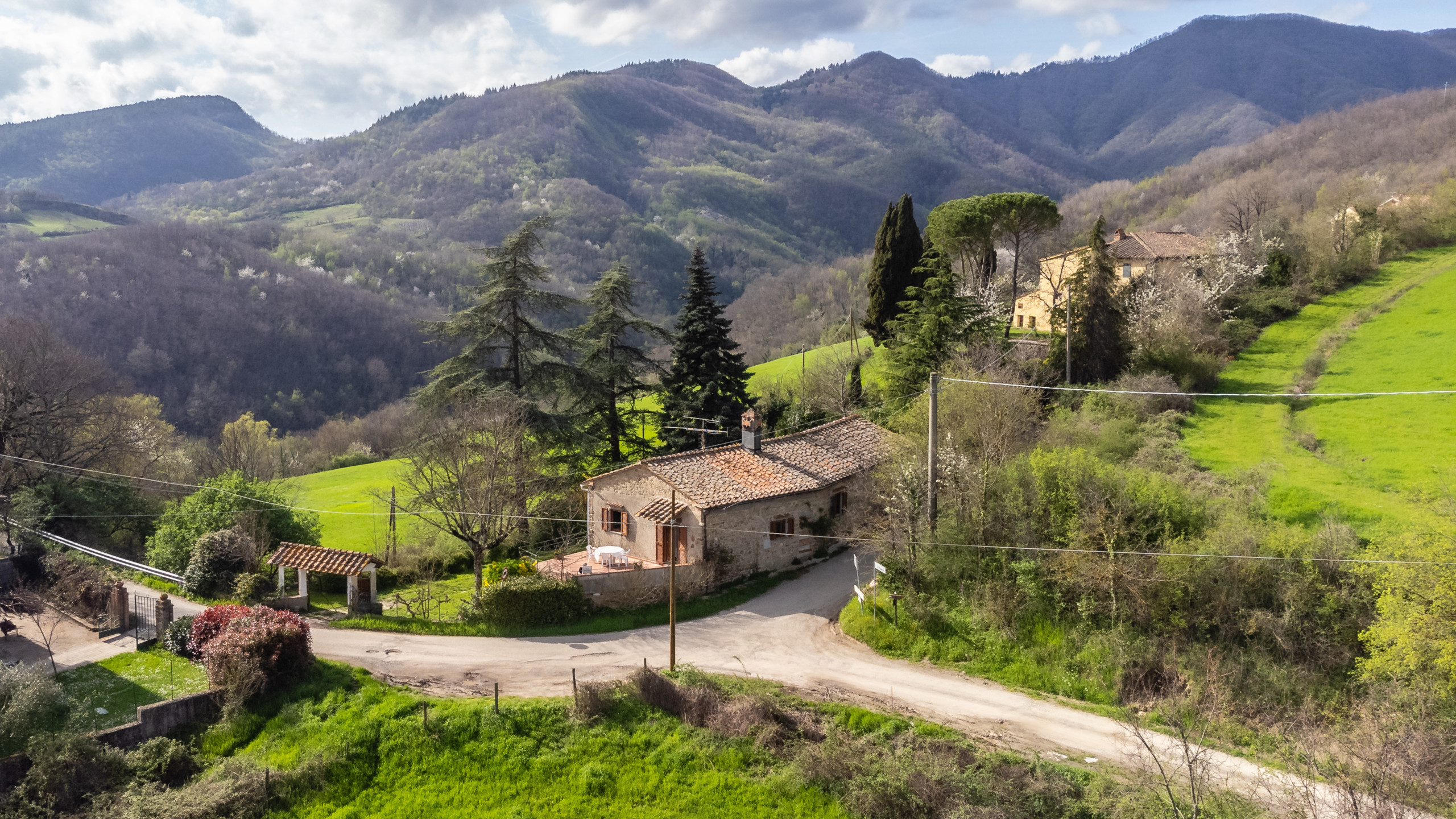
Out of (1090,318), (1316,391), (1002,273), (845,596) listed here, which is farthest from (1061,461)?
(1002,273)

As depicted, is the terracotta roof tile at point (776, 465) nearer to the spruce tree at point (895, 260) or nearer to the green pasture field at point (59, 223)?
the spruce tree at point (895, 260)

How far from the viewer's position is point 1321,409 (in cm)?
3052

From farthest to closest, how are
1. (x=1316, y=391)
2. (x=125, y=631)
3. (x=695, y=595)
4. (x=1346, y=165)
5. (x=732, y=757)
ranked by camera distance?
(x=1346, y=165), (x=1316, y=391), (x=695, y=595), (x=125, y=631), (x=732, y=757)

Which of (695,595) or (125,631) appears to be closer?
(125,631)

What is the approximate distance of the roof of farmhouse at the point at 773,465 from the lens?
93.8ft

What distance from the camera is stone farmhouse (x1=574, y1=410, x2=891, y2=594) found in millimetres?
28031

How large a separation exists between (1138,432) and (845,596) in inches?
495

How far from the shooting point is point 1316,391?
1261 inches

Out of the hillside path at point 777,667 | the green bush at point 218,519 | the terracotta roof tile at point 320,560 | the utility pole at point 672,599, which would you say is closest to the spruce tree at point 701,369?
the utility pole at point 672,599

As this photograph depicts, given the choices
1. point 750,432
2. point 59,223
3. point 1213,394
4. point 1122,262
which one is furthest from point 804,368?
point 59,223

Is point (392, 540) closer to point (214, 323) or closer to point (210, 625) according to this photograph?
point (210, 625)

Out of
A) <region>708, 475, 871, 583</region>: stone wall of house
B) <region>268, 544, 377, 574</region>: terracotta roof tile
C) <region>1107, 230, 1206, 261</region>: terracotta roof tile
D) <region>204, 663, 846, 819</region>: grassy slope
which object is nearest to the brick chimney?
<region>708, 475, 871, 583</region>: stone wall of house

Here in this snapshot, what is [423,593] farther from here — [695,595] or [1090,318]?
[1090,318]

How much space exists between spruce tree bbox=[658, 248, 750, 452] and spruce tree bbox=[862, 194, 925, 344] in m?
12.8
